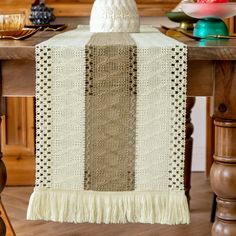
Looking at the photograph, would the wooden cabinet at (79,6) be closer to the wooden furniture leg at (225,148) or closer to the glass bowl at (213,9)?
the glass bowl at (213,9)

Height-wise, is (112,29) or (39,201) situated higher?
(112,29)

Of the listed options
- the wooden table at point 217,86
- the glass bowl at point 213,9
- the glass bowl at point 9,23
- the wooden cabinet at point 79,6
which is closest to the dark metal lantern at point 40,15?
the wooden cabinet at point 79,6

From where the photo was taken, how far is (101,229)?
2.59 metres

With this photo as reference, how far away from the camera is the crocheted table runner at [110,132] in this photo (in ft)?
4.96

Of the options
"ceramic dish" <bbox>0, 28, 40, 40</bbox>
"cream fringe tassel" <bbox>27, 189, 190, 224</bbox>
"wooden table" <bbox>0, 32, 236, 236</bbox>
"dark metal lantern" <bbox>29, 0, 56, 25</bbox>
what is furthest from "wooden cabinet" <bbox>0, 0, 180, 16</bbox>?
"cream fringe tassel" <bbox>27, 189, 190, 224</bbox>

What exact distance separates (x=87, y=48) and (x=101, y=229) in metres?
1.23

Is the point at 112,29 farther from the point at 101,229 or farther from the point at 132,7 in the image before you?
the point at 101,229

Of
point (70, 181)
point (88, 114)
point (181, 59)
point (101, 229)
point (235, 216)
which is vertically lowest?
point (101, 229)

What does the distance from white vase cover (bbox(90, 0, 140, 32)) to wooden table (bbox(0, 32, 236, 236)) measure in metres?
0.50

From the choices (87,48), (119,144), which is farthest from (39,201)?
(87,48)

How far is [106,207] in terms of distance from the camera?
1.54 m

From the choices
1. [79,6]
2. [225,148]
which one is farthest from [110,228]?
[79,6]

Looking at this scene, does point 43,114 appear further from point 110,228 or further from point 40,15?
point 40,15

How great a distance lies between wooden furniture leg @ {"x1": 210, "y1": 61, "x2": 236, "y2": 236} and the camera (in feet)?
5.15
